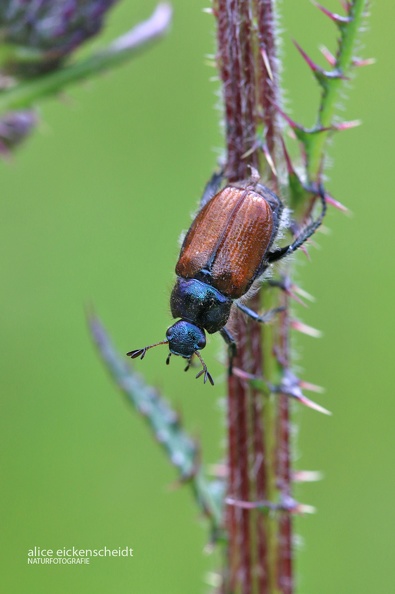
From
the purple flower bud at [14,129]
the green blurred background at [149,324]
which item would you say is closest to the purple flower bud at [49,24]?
the purple flower bud at [14,129]

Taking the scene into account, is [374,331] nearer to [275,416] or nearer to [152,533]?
[152,533]

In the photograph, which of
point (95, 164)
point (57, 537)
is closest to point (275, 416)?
point (57, 537)

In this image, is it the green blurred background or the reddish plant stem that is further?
the green blurred background

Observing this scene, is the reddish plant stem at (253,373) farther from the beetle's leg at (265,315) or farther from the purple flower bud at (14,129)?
the purple flower bud at (14,129)

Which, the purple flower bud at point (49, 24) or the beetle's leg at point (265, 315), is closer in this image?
the beetle's leg at point (265, 315)

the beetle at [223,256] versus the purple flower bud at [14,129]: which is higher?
the purple flower bud at [14,129]

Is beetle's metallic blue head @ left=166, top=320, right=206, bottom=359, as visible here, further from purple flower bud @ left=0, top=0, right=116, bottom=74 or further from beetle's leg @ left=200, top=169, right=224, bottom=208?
purple flower bud @ left=0, top=0, right=116, bottom=74

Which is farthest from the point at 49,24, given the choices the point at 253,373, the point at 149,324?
the point at 149,324

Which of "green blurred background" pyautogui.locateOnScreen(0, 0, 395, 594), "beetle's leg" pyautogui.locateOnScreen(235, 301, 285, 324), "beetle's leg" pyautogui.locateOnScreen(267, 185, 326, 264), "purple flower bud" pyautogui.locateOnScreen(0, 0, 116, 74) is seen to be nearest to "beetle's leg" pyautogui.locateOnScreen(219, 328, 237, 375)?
"beetle's leg" pyautogui.locateOnScreen(235, 301, 285, 324)
